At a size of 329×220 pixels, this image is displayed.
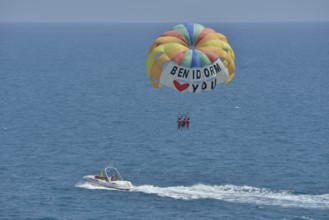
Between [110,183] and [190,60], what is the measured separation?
25999mm

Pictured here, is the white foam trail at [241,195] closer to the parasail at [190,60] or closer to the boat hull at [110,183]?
the boat hull at [110,183]

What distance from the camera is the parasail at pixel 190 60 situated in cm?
10356

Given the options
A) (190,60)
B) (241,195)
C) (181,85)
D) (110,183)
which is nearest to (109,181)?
(110,183)

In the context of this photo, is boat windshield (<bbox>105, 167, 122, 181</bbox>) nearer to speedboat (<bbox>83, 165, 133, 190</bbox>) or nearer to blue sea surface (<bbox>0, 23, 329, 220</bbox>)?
speedboat (<bbox>83, 165, 133, 190</bbox>)

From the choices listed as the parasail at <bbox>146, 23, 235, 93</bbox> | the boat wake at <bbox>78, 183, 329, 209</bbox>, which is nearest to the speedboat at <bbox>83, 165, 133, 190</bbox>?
the boat wake at <bbox>78, 183, 329, 209</bbox>

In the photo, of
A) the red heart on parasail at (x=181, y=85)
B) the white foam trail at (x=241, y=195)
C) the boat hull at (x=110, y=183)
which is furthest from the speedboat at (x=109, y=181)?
the red heart on parasail at (x=181, y=85)

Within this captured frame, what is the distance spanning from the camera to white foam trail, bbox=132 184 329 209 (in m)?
114

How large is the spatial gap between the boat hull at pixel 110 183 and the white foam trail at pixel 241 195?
4.17ft

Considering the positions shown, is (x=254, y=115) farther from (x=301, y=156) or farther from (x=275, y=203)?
(x=275, y=203)

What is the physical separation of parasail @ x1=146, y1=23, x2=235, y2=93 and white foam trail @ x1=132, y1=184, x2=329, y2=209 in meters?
17.7

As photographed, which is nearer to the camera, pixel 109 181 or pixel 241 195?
pixel 241 195

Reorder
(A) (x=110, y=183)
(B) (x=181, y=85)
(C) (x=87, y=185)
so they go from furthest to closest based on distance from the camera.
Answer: (C) (x=87, y=185), (A) (x=110, y=183), (B) (x=181, y=85)

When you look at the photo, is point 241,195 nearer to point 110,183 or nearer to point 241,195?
point 241,195

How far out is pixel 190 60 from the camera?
103312 mm
